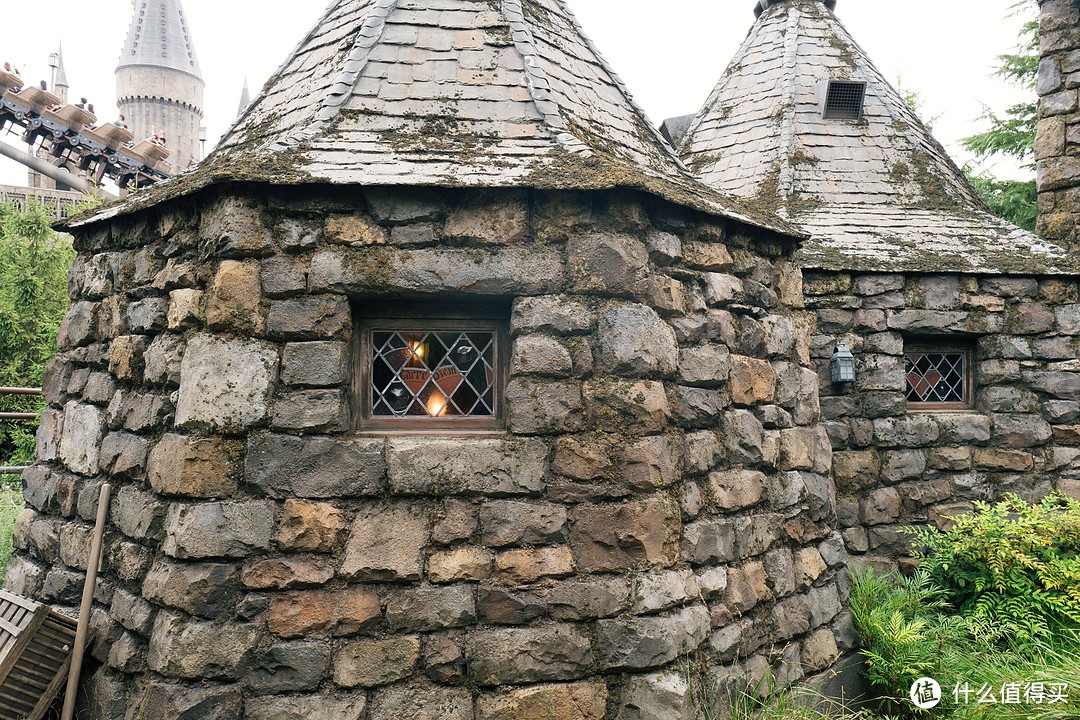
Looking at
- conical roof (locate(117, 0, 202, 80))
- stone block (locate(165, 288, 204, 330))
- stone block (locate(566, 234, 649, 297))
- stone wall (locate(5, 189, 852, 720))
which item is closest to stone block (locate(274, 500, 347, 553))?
stone wall (locate(5, 189, 852, 720))

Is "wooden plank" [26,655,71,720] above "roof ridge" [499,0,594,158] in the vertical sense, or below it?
below

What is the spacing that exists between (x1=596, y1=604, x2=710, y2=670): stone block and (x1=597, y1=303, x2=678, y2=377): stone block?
1217mm

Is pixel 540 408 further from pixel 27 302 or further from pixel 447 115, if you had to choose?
pixel 27 302

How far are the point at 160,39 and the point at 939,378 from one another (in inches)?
1606

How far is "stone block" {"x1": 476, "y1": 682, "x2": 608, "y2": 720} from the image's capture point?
328cm

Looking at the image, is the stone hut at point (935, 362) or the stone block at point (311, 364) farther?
the stone hut at point (935, 362)

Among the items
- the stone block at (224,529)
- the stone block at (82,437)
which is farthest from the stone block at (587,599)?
the stone block at (82,437)

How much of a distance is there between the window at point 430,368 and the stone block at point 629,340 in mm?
539

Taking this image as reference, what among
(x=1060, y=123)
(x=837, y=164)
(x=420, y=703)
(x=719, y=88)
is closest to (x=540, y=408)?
(x=420, y=703)

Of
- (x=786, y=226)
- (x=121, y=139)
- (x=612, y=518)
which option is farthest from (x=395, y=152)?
(x=121, y=139)

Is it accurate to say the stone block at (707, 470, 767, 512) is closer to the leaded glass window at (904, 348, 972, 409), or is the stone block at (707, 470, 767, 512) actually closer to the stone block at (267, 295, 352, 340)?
the stone block at (267, 295, 352, 340)

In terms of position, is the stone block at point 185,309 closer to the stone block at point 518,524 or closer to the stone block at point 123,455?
the stone block at point 123,455

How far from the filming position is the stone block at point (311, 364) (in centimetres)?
334

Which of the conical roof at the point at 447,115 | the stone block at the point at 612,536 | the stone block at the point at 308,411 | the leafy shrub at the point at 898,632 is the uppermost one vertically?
the conical roof at the point at 447,115
